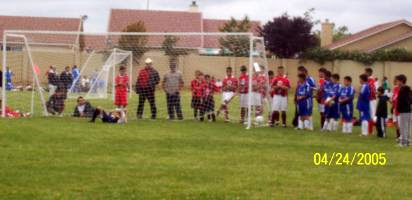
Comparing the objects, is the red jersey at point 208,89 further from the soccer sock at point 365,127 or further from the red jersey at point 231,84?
the soccer sock at point 365,127

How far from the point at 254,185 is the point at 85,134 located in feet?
25.3

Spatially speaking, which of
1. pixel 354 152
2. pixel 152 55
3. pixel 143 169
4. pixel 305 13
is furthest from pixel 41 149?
pixel 305 13

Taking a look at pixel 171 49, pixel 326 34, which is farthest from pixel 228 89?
pixel 326 34

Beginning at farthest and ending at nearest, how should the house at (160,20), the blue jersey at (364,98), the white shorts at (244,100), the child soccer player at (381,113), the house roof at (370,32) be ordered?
the house at (160,20) < the house roof at (370,32) < the white shorts at (244,100) < the blue jersey at (364,98) < the child soccer player at (381,113)

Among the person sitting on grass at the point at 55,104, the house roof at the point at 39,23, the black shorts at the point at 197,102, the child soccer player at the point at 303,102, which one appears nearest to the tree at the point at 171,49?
the black shorts at the point at 197,102

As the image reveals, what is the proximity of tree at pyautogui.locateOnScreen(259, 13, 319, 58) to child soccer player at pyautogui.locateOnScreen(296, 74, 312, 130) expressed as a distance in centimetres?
3641

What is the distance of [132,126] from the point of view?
2075cm

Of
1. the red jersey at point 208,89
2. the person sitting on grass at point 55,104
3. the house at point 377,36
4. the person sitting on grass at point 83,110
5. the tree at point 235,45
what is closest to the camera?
the person sitting on grass at point 83,110

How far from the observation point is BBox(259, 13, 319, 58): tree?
190 feet

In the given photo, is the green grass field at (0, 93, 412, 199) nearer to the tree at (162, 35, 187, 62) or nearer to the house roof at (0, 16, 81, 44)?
the tree at (162, 35, 187, 62)

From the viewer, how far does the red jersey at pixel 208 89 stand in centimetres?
2420

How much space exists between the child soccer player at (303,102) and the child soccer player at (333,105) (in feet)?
1.81

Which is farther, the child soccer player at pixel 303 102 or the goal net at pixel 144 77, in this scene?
the goal net at pixel 144 77

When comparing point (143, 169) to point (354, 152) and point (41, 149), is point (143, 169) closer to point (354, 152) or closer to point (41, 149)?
point (41, 149)
